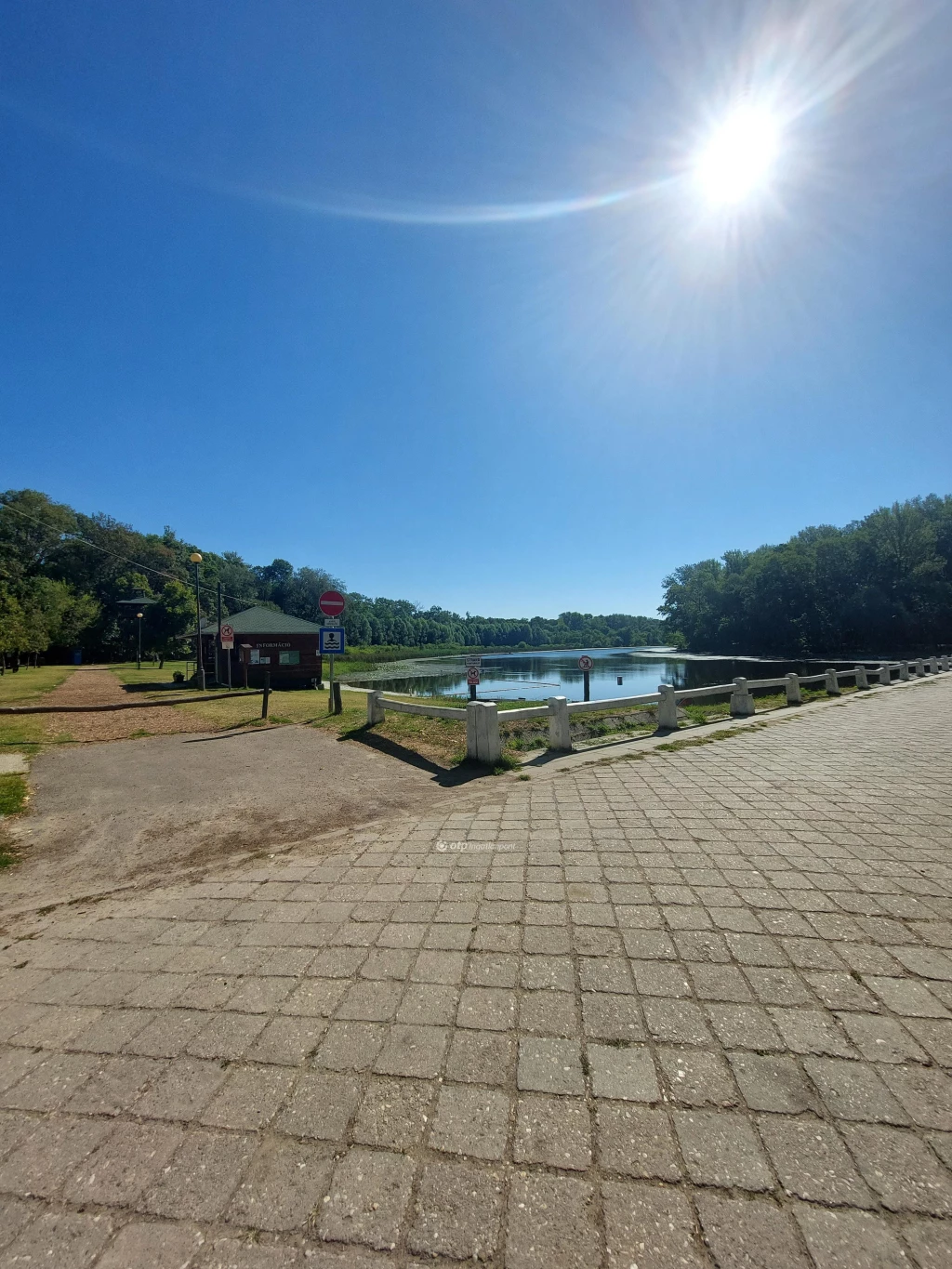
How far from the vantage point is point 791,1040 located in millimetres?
1972

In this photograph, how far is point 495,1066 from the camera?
188 cm

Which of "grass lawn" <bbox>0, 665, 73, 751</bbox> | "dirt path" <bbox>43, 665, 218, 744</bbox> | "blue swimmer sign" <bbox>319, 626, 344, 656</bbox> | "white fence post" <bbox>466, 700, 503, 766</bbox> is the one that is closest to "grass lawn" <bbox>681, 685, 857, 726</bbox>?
"white fence post" <bbox>466, 700, 503, 766</bbox>

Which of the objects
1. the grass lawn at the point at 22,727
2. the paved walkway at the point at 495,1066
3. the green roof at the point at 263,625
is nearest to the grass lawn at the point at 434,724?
the grass lawn at the point at 22,727

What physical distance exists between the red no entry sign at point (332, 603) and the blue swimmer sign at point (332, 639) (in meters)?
0.29

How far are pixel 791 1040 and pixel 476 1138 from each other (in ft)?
4.16

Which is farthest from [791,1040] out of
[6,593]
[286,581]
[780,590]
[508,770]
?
[286,581]

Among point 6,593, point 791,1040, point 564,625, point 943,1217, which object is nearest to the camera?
point 943,1217

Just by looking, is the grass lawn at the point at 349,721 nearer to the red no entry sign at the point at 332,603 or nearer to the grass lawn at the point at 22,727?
the red no entry sign at the point at 332,603

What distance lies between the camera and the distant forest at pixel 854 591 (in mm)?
47594

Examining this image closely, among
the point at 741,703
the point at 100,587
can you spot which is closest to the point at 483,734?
the point at 741,703

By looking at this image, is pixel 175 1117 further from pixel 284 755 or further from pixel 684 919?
pixel 284 755

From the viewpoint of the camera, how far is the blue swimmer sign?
10078mm

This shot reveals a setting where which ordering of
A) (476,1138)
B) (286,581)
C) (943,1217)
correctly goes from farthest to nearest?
(286,581) < (476,1138) < (943,1217)

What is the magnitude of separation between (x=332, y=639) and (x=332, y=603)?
0.74 meters
